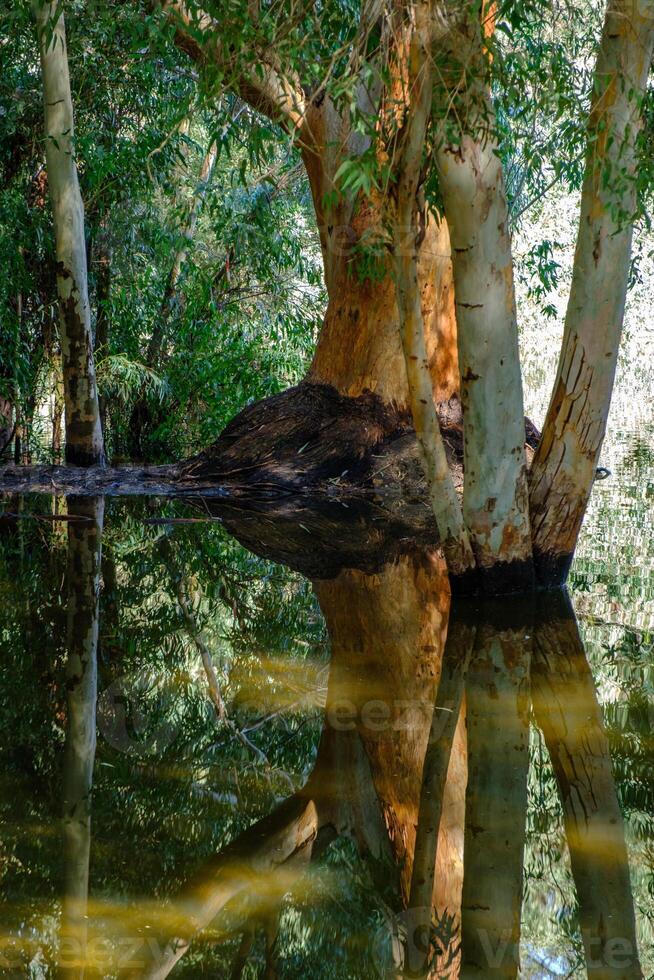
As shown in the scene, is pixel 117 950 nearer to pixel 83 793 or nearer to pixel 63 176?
pixel 83 793

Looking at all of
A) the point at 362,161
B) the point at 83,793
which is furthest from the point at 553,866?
the point at 362,161

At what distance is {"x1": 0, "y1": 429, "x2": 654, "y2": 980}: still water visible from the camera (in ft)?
6.23

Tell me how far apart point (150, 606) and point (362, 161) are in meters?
1.97

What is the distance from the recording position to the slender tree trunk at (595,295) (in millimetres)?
4086

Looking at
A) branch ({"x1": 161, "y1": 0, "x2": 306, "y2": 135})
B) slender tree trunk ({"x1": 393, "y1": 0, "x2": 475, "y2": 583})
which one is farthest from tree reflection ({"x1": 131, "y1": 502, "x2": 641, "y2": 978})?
branch ({"x1": 161, "y1": 0, "x2": 306, "y2": 135})

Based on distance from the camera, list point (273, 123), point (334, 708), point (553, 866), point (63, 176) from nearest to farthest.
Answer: point (553, 866)
point (334, 708)
point (273, 123)
point (63, 176)

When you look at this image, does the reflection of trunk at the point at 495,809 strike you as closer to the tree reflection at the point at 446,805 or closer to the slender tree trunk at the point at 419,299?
the tree reflection at the point at 446,805

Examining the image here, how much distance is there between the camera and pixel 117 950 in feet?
5.95

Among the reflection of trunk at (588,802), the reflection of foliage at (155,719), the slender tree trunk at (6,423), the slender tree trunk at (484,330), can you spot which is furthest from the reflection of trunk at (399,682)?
the slender tree trunk at (6,423)

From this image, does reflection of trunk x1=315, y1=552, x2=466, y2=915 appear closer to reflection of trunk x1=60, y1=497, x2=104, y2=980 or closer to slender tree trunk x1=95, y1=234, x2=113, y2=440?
reflection of trunk x1=60, y1=497, x2=104, y2=980

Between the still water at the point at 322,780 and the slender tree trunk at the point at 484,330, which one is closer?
the still water at the point at 322,780

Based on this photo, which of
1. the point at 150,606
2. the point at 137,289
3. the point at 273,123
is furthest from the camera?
the point at 137,289

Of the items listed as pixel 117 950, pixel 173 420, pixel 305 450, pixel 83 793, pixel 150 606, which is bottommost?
pixel 117 950

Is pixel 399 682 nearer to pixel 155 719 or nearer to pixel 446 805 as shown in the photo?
pixel 155 719
